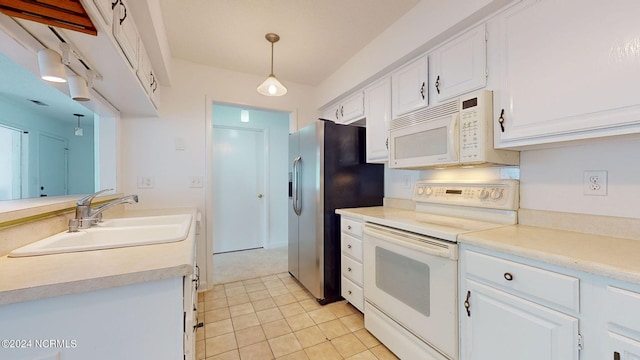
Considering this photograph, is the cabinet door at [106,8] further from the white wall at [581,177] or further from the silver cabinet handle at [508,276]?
the white wall at [581,177]

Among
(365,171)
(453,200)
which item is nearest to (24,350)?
(453,200)

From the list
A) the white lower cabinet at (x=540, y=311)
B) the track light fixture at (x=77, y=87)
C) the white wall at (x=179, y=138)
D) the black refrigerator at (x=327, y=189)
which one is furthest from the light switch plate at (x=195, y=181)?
the white lower cabinet at (x=540, y=311)

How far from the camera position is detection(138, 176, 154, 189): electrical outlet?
2396mm

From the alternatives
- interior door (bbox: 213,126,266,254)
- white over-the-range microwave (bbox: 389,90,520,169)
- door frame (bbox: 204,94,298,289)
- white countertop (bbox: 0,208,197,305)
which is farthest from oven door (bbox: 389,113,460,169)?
interior door (bbox: 213,126,266,254)

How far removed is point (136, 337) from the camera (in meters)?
0.74

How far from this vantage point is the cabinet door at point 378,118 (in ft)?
7.11

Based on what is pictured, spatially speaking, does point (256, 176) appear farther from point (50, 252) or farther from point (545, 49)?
point (545, 49)

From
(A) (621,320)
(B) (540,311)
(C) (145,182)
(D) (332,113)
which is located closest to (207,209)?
(C) (145,182)

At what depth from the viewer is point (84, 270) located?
0.74 meters

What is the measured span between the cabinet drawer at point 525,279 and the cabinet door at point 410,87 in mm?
1134

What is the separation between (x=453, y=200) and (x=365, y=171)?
0.89m

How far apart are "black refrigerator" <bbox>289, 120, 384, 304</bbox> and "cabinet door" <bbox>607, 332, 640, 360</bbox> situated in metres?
1.72

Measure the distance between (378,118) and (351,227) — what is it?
1003mm

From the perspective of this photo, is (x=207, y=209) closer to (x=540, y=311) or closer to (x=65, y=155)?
(x=540, y=311)
